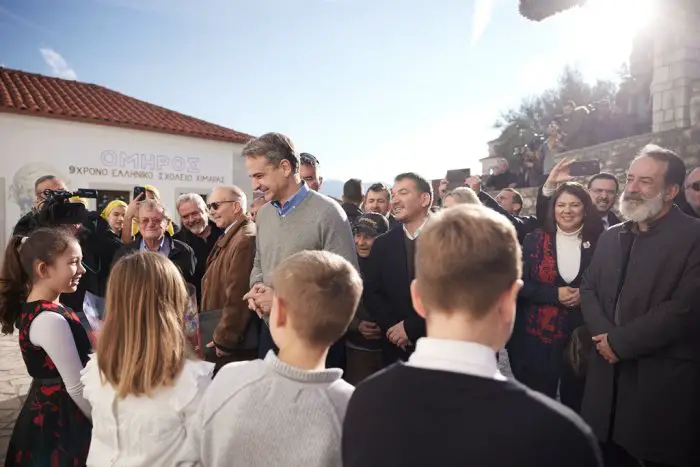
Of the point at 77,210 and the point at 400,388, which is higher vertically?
the point at 77,210

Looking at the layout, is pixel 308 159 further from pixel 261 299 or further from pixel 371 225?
pixel 261 299

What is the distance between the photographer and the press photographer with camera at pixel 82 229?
386 cm

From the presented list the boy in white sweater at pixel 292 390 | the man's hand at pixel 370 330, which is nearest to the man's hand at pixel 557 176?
the man's hand at pixel 370 330

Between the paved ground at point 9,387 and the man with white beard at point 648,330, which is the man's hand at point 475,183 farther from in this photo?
the paved ground at point 9,387

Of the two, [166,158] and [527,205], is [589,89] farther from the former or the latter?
[166,158]

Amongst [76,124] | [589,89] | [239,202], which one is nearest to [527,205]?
[239,202]

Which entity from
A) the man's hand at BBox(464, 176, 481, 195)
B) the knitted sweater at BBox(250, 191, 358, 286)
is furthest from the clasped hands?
the man's hand at BBox(464, 176, 481, 195)

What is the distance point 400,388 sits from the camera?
1.10 metres

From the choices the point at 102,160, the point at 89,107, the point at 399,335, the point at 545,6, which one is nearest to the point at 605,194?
the point at 399,335

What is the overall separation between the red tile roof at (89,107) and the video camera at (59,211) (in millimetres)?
12084

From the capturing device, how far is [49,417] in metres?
2.47

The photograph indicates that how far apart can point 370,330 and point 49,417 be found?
205 cm

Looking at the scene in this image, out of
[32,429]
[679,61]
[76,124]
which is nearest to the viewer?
[32,429]

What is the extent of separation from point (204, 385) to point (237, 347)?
53.9 inches
